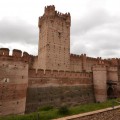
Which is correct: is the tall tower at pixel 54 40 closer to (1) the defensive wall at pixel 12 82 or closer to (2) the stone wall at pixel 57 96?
(2) the stone wall at pixel 57 96

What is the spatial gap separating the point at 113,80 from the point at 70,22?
10477 mm

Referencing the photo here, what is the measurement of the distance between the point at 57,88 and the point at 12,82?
7.10 meters

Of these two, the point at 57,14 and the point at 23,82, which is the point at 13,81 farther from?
the point at 57,14

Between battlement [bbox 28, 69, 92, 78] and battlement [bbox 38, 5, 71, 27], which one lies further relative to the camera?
battlement [bbox 38, 5, 71, 27]

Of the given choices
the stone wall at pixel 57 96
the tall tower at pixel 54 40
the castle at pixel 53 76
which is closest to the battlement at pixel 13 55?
the castle at pixel 53 76

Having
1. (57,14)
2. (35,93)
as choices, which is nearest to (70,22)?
(57,14)

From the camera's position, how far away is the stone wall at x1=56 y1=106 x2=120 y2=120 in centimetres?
808

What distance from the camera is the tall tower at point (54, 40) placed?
22766 mm

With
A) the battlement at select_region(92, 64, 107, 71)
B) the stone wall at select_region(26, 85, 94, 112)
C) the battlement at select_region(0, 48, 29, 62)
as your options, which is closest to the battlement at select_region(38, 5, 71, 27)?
the battlement at select_region(92, 64, 107, 71)

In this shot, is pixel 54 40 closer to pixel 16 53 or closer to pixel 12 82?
pixel 16 53

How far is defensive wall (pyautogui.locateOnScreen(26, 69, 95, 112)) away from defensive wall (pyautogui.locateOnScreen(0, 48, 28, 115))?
308 centimetres

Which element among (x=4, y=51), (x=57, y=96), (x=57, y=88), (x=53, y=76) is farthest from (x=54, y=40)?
(x=4, y=51)

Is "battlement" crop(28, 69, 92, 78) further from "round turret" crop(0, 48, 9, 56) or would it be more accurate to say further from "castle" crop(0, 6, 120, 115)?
"round turret" crop(0, 48, 9, 56)

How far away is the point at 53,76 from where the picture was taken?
16.9 m
